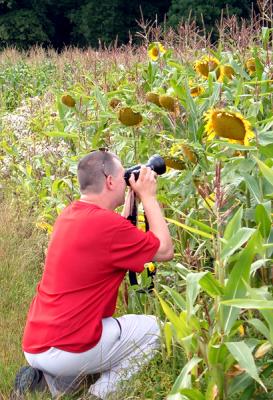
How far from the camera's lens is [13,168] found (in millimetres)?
6805

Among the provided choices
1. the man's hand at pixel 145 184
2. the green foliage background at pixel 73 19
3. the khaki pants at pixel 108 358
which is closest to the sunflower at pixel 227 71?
the man's hand at pixel 145 184

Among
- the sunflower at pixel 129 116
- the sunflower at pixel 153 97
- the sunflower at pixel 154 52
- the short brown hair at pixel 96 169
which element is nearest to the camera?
the short brown hair at pixel 96 169

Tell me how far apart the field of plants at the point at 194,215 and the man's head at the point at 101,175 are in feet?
1.01

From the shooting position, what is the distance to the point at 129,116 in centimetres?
376

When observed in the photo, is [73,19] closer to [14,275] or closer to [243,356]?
[14,275]

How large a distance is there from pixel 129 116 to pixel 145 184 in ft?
1.78

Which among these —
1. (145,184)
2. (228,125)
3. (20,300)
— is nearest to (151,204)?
(145,184)

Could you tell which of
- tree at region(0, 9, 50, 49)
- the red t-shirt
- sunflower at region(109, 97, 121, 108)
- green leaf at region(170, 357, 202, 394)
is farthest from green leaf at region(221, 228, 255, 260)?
tree at region(0, 9, 50, 49)

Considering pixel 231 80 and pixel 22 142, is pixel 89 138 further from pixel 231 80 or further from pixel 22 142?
pixel 22 142

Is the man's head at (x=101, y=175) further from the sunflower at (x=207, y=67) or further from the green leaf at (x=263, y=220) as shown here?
the sunflower at (x=207, y=67)

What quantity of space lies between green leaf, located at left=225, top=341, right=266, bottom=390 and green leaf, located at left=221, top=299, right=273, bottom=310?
156mm

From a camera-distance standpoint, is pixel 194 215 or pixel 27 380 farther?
pixel 194 215

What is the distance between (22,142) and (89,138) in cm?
→ 205

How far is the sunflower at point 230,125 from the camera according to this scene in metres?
2.91
